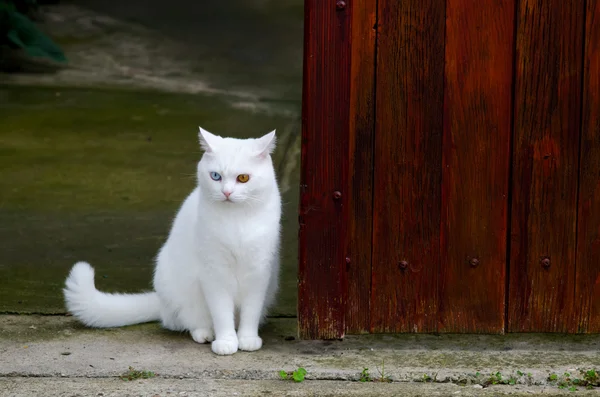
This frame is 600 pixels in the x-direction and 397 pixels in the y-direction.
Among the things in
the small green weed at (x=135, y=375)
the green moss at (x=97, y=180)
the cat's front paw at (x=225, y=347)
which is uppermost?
the green moss at (x=97, y=180)

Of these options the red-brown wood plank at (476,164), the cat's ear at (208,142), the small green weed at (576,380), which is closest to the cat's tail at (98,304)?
the cat's ear at (208,142)

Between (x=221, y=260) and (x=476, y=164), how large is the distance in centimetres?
107

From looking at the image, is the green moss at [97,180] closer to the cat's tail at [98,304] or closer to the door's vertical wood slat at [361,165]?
the cat's tail at [98,304]

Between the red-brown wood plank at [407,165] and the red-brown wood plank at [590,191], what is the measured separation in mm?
566

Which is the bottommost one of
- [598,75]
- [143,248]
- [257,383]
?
[257,383]

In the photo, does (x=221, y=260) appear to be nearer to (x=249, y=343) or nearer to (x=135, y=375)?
(x=249, y=343)

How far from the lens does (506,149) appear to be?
12.9 ft

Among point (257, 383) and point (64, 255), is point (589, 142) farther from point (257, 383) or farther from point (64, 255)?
point (64, 255)

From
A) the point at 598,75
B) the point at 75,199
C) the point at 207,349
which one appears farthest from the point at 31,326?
the point at 598,75

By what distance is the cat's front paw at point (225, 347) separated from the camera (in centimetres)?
388

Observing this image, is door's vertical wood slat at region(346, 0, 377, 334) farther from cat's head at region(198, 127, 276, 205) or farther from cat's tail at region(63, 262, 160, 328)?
cat's tail at region(63, 262, 160, 328)

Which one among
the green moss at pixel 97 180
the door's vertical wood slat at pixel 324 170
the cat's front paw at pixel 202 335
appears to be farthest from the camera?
the green moss at pixel 97 180

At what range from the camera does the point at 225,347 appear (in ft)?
12.7

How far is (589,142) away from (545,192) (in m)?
0.26
